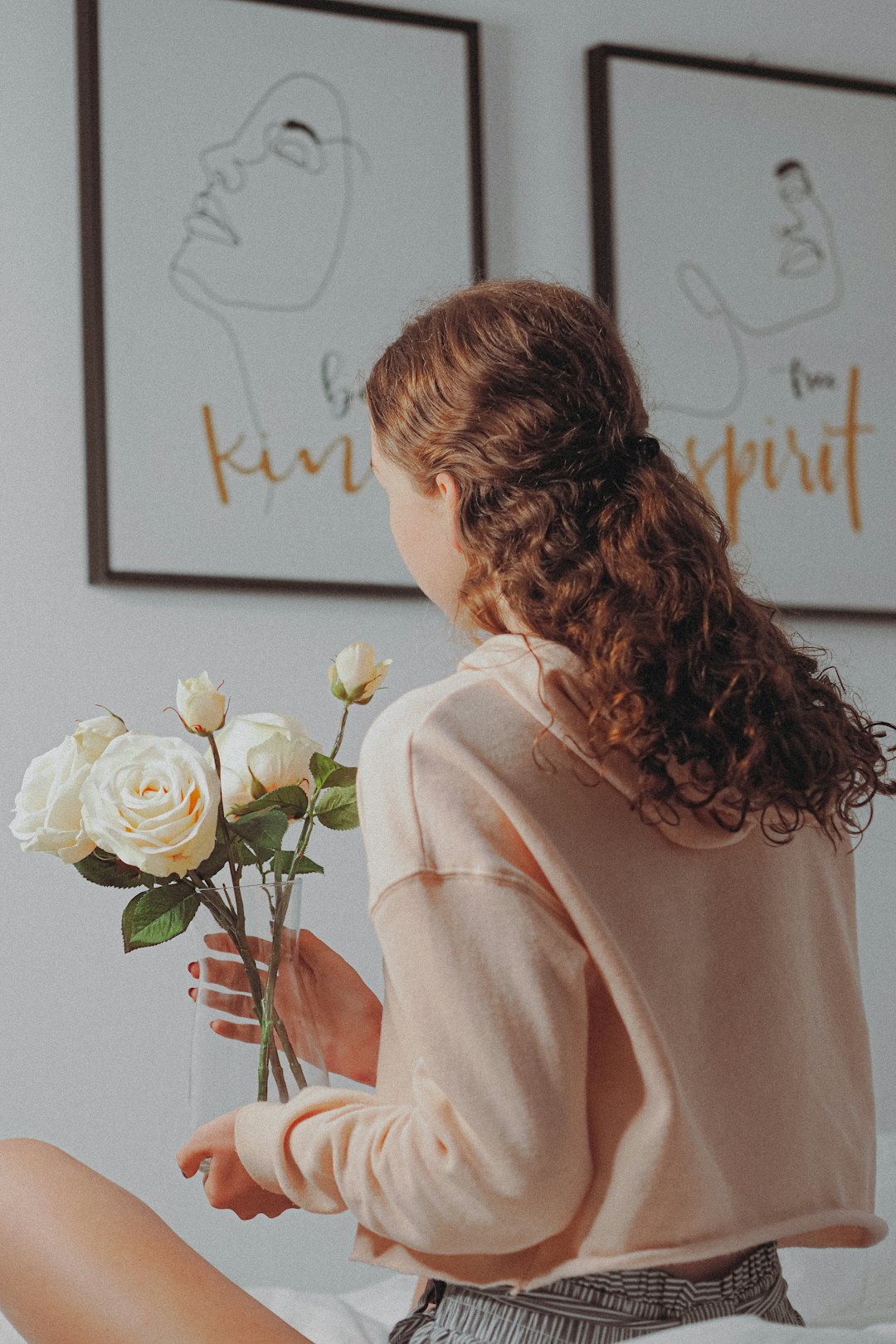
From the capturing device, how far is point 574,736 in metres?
0.78

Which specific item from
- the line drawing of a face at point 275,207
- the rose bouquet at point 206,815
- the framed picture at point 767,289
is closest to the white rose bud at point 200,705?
the rose bouquet at point 206,815

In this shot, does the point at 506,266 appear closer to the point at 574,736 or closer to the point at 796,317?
the point at 796,317

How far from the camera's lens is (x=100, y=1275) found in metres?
0.83

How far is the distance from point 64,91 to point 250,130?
20cm

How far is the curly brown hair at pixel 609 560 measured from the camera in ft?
2.61

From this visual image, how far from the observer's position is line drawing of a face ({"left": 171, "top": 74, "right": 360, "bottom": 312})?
5.46ft

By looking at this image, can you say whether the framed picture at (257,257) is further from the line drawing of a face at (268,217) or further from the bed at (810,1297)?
the bed at (810,1297)

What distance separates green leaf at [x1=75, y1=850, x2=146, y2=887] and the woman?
0.50ft

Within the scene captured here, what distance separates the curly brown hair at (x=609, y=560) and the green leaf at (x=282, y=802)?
0.53 ft

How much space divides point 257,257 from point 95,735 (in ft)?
3.00

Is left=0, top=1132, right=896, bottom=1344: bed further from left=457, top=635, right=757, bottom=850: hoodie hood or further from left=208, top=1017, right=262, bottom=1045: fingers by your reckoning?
left=457, top=635, right=757, bottom=850: hoodie hood

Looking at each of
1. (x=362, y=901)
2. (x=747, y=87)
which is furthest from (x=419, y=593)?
(x=747, y=87)

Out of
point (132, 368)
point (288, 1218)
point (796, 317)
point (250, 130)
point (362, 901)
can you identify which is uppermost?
point (250, 130)

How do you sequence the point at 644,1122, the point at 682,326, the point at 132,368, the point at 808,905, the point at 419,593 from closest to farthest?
the point at 644,1122, the point at 808,905, the point at 132,368, the point at 419,593, the point at 682,326
